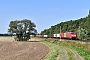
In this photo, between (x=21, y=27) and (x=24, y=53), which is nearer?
(x=24, y=53)

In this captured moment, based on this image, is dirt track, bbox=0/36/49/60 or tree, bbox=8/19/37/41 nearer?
dirt track, bbox=0/36/49/60

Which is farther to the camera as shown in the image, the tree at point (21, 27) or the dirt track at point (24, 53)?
the tree at point (21, 27)

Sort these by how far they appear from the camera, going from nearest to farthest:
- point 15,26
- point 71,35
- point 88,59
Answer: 1. point 88,59
2. point 71,35
3. point 15,26

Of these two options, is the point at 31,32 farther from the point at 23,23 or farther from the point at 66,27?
the point at 66,27

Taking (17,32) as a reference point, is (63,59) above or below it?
below

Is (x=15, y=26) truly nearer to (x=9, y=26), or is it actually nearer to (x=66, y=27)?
(x=9, y=26)

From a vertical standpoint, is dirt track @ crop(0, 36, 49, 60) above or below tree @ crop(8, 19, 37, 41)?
below

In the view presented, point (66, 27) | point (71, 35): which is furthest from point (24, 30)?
point (66, 27)

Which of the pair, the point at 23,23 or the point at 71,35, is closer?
the point at 71,35

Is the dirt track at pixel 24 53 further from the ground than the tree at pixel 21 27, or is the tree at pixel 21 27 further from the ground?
the tree at pixel 21 27

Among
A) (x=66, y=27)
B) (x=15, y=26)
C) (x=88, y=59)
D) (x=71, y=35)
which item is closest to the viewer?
(x=88, y=59)

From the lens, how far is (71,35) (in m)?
98.6

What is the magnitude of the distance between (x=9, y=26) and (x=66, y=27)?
82.0 metres

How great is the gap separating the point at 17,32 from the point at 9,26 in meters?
4.19
